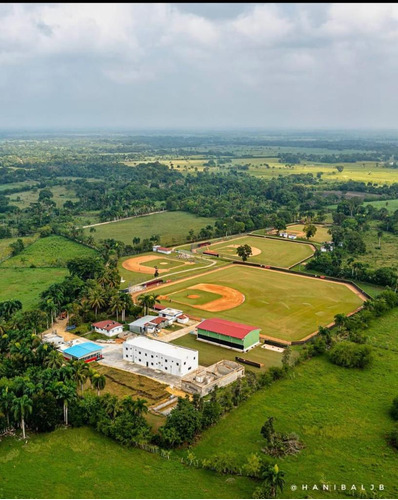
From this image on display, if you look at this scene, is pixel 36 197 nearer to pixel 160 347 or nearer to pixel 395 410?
pixel 160 347

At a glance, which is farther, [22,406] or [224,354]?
[224,354]

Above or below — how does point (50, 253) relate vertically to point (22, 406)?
below

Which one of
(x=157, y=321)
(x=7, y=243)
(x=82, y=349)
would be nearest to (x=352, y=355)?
(x=157, y=321)

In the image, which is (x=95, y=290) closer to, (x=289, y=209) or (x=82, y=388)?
(x=82, y=388)

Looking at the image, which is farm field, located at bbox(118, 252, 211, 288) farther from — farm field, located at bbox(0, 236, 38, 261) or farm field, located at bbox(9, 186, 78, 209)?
farm field, located at bbox(9, 186, 78, 209)

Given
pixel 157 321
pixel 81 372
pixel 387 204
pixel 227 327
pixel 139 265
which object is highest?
pixel 387 204

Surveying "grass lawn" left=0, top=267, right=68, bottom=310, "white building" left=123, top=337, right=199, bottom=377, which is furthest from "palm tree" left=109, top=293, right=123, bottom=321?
"grass lawn" left=0, top=267, right=68, bottom=310

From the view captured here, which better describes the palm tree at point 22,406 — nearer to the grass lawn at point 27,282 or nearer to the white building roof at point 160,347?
the white building roof at point 160,347
